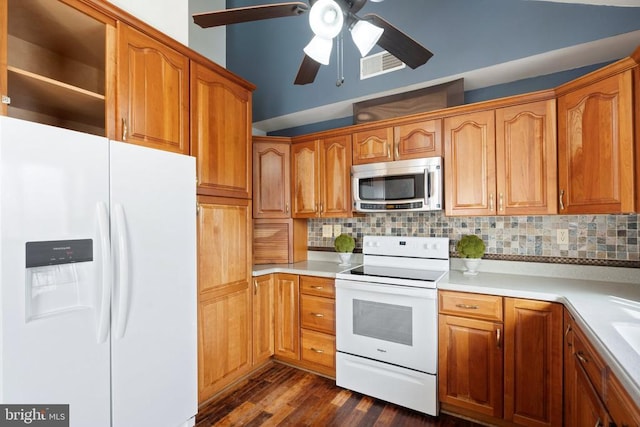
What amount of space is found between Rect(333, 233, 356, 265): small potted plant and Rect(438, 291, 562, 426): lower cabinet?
102 centimetres

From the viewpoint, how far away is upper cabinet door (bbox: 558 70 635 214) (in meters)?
1.54

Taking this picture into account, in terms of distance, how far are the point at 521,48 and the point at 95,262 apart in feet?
9.01

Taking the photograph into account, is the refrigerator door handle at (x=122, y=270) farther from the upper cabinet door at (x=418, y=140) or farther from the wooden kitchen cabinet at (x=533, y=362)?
the wooden kitchen cabinet at (x=533, y=362)

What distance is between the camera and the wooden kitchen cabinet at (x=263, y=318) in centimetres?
249

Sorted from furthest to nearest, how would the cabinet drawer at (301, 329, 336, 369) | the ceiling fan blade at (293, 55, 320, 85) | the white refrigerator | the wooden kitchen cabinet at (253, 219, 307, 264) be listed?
the wooden kitchen cabinet at (253, 219, 307, 264), the cabinet drawer at (301, 329, 336, 369), the ceiling fan blade at (293, 55, 320, 85), the white refrigerator

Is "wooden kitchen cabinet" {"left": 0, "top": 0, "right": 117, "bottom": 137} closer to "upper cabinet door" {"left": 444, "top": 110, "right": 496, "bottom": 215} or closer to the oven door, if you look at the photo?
the oven door

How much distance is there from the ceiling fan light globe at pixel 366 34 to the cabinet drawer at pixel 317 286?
1695 millimetres

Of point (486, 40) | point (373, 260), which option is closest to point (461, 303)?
point (373, 260)

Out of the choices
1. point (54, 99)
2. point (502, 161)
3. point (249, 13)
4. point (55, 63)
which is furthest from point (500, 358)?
point (55, 63)

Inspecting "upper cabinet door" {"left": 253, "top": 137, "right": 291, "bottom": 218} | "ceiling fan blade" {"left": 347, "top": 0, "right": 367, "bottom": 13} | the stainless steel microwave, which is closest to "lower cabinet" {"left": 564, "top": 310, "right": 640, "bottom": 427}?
the stainless steel microwave

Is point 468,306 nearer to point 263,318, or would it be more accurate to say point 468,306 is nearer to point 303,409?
point 303,409

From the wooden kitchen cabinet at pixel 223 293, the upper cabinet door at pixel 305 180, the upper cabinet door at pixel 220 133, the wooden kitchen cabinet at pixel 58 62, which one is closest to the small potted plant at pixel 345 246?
the upper cabinet door at pixel 305 180

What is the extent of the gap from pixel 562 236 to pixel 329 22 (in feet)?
7.02

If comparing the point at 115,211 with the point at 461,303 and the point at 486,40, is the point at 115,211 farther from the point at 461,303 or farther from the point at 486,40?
the point at 486,40
